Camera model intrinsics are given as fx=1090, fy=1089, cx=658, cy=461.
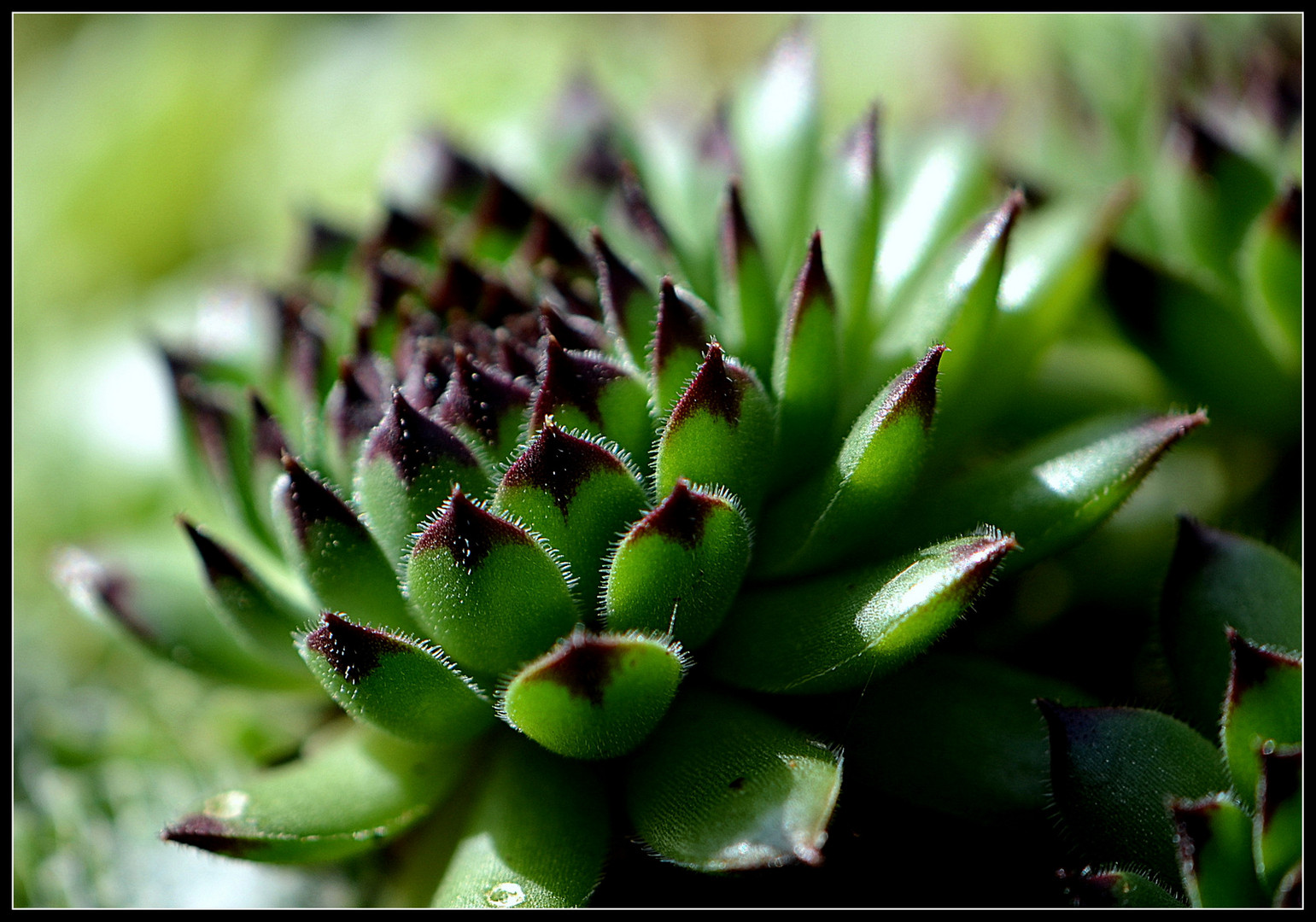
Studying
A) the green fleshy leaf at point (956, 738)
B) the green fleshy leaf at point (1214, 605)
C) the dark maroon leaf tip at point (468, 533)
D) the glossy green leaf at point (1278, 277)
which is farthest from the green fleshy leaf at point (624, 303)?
the glossy green leaf at point (1278, 277)

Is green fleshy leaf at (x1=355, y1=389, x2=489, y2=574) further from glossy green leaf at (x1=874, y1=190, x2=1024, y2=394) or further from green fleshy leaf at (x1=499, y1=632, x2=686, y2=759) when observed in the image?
glossy green leaf at (x1=874, y1=190, x2=1024, y2=394)

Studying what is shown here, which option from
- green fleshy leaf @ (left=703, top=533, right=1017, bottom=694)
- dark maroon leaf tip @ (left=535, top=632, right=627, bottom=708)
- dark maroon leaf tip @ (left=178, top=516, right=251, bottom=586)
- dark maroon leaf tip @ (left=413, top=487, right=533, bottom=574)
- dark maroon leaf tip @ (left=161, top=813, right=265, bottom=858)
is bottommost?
dark maroon leaf tip @ (left=161, top=813, right=265, bottom=858)

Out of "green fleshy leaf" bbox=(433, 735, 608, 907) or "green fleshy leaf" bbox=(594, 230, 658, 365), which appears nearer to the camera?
"green fleshy leaf" bbox=(433, 735, 608, 907)

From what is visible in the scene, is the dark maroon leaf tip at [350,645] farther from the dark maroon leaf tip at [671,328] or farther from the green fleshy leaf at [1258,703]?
the green fleshy leaf at [1258,703]

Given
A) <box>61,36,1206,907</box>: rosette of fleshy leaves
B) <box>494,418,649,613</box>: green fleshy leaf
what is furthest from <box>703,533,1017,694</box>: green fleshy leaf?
<box>494,418,649,613</box>: green fleshy leaf

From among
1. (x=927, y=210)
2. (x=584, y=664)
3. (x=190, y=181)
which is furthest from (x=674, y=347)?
(x=190, y=181)

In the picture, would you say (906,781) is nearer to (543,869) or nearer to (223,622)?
(543,869)

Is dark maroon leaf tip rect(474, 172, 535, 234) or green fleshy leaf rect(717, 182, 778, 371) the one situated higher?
dark maroon leaf tip rect(474, 172, 535, 234)

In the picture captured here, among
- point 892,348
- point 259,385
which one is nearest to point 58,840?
point 259,385
